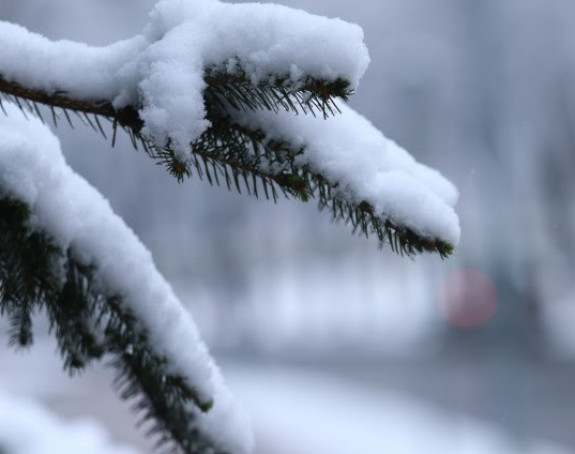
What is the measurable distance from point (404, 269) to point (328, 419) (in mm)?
13177

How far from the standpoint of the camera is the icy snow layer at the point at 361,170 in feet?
2.51

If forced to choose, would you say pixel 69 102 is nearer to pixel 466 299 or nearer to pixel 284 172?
pixel 284 172

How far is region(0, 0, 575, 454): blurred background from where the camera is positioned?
788 cm

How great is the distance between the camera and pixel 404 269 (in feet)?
70.6

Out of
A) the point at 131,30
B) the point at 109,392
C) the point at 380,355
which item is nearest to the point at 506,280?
the point at 109,392

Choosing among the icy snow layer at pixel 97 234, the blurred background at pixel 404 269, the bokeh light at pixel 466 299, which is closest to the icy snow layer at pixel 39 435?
the blurred background at pixel 404 269

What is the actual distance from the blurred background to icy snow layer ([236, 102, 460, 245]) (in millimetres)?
595

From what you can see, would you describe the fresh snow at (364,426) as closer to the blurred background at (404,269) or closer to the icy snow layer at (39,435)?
the blurred background at (404,269)

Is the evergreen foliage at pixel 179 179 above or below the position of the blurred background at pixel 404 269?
below

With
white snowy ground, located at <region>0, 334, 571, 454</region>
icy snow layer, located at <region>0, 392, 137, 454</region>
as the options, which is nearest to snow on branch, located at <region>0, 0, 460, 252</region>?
Result: icy snow layer, located at <region>0, 392, 137, 454</region>

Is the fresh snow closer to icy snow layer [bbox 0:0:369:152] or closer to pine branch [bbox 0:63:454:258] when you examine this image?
pine branch [bbox 0:63:454:258]

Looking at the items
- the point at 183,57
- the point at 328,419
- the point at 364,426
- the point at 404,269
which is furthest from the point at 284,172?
the point at 404,269

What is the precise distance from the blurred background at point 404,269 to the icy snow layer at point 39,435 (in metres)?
0.46

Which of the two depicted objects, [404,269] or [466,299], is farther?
[404,269]
